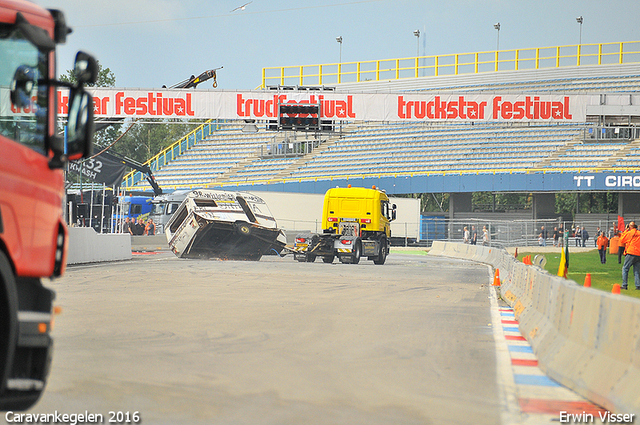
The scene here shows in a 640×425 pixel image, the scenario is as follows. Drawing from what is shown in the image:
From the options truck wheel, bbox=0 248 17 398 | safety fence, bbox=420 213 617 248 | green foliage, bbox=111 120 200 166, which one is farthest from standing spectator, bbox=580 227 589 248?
green foliage, bbox=111 120 200 166

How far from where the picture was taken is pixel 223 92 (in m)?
33.7

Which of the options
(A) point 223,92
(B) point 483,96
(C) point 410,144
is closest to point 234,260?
(A) point 223,92

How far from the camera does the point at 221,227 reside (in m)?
29.8

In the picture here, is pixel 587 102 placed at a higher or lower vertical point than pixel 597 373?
higher

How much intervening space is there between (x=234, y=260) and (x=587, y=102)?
16.0 metres

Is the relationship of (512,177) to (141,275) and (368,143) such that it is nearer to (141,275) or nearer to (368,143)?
(368,143)

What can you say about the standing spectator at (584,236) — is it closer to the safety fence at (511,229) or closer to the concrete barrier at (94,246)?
the safety fence at (511,229)

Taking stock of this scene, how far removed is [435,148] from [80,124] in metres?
52.6

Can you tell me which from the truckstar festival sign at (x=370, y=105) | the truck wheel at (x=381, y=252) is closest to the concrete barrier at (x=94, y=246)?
the truckstar festival sign at (x=370, y=105)

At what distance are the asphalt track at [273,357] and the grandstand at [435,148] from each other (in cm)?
3415

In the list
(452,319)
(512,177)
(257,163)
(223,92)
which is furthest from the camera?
(257,163)

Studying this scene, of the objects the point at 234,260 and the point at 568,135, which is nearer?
the point at 234,260

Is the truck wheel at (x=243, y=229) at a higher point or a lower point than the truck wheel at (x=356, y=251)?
higher

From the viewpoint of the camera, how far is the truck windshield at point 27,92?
5.23 metres
